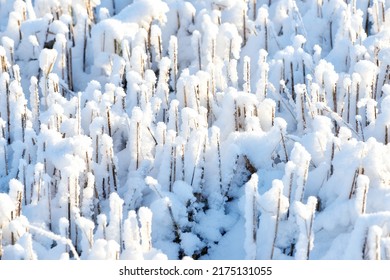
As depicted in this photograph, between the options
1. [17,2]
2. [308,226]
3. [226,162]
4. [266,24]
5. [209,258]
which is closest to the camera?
[308,226]

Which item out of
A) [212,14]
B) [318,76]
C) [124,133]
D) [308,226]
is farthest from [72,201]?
[212,14]

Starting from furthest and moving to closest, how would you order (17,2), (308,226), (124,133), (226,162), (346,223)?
(17,2)
(124,133)
(226,162)
(346,223)
(308,226)

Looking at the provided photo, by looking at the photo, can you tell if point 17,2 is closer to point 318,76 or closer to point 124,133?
point 124,133

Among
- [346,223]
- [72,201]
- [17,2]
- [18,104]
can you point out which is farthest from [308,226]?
[17,2]

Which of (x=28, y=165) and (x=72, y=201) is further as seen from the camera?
(x=28, y=165)

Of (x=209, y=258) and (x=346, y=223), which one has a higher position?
(x=346, y=223)

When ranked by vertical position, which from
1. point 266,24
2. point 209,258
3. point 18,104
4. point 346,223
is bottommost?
point 209,258
